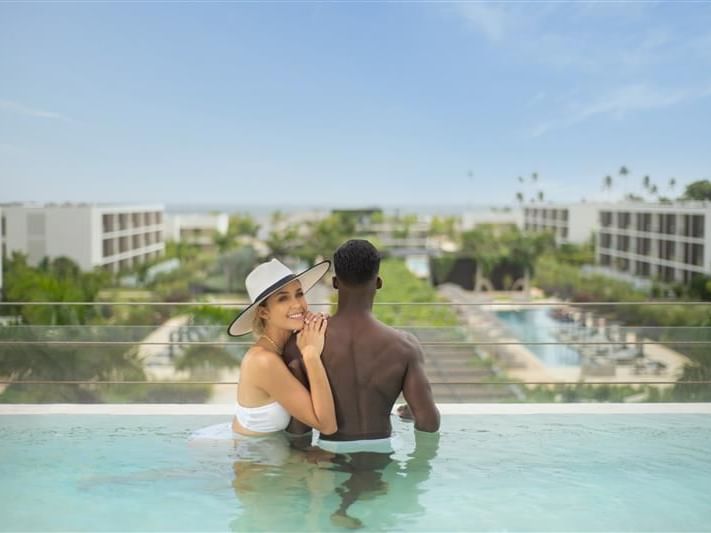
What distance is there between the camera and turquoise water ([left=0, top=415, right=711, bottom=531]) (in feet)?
7.73

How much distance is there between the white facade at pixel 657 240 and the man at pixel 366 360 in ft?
157

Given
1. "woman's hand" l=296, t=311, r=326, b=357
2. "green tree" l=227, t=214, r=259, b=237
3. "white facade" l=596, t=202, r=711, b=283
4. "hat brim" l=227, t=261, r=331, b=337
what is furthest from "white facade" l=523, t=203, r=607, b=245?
"woman's hand" l=296, t=311, r=326, b=357

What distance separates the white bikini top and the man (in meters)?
0.14

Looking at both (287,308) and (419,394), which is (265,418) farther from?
(419,394)

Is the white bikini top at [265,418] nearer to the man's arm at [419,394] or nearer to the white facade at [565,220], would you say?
the man's arm at [419,394]

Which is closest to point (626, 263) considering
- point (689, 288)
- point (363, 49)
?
point (689, 288)

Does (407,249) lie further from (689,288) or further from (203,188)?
(689,288)

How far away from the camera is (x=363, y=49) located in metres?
63.9

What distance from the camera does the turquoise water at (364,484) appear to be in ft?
7.73

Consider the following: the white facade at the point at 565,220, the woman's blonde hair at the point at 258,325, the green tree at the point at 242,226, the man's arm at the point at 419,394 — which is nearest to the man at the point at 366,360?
the man's arm at the point at 419,394

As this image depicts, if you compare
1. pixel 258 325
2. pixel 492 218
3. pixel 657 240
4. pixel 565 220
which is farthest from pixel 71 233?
pixel 258 325

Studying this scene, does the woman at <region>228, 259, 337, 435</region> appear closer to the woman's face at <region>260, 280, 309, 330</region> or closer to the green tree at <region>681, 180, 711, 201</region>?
the woman's face at <region>260, 280, 309, 330</region>

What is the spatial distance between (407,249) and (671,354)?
6345 cm

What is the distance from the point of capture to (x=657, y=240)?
5241 centimetres
